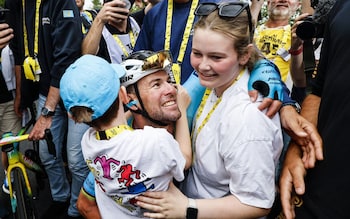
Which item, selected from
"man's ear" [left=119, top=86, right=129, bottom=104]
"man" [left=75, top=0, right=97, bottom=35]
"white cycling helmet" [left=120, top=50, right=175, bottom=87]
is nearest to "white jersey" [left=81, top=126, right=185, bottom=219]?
"man's ear" [left=119, top=86, right=129, bottom=104]

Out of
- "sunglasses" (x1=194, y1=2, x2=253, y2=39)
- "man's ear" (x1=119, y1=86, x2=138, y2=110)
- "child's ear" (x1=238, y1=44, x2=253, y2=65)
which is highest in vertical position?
"sunglasses" (x1=194, y1=2, x2=253, y2=39)

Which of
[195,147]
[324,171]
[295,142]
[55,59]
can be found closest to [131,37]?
[55,59]

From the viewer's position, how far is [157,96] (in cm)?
182

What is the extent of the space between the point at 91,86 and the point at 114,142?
26 cm

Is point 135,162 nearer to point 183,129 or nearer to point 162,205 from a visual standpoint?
point 162,205

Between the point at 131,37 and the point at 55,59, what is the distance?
2.65 ft

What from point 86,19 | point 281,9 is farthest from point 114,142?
point 281,9

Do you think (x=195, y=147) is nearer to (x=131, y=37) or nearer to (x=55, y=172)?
(x=131, y=37)

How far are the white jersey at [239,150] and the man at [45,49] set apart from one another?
1.70m

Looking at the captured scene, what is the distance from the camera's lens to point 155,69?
1.81m

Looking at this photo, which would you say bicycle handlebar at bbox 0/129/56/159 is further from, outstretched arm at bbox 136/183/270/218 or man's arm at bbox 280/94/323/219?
man's arm at bbox 280/94/323/219

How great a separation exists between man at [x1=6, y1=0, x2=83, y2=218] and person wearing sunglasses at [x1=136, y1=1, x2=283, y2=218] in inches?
63.6

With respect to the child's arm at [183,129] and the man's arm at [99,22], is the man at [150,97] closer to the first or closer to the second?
the child's arm at [183,129]

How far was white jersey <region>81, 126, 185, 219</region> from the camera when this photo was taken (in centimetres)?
146
